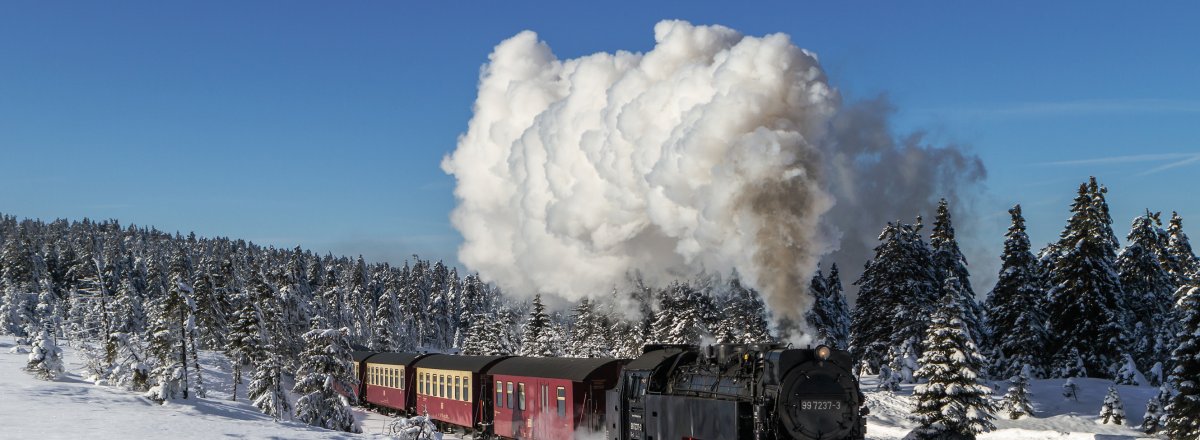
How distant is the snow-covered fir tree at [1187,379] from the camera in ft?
88.2

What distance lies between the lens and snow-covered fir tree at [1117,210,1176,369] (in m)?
45.0

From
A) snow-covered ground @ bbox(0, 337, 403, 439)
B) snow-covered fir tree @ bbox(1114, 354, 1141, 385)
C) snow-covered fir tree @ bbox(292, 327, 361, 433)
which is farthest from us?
snow-covered fir tree @ bbox(1114, 354, 1141, 385)

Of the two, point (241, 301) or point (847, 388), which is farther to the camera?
point (241, 301)

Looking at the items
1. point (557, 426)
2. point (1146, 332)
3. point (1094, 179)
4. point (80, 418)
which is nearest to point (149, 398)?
point (80, 418)

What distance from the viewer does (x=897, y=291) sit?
4425cm

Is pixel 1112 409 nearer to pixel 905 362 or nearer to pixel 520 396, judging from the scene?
pixel 905 362

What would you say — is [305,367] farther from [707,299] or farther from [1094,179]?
[1094,179]

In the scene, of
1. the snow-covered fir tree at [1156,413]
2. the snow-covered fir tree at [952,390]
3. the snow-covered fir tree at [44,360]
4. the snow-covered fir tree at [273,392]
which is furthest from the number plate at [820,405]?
the snow-covered fir tree at [44,360]

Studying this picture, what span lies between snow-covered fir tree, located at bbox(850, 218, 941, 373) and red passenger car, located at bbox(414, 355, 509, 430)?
847 inches

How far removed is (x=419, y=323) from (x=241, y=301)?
191 ft

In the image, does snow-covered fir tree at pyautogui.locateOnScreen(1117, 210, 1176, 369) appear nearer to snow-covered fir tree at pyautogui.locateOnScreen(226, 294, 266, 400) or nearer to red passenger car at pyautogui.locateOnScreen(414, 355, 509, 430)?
red passenger car at pyautogui.locateOnScreen(414, 355, 509, 430)

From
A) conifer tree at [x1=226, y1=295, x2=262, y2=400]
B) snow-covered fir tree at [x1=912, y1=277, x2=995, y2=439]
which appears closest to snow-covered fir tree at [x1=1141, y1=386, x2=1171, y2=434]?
snow-covered fir tree at [x1=912, y1=277, x2=995, y2=439]

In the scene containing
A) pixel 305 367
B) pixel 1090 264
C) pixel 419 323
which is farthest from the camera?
pixel 419 323

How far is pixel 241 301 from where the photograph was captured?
2114 inches
